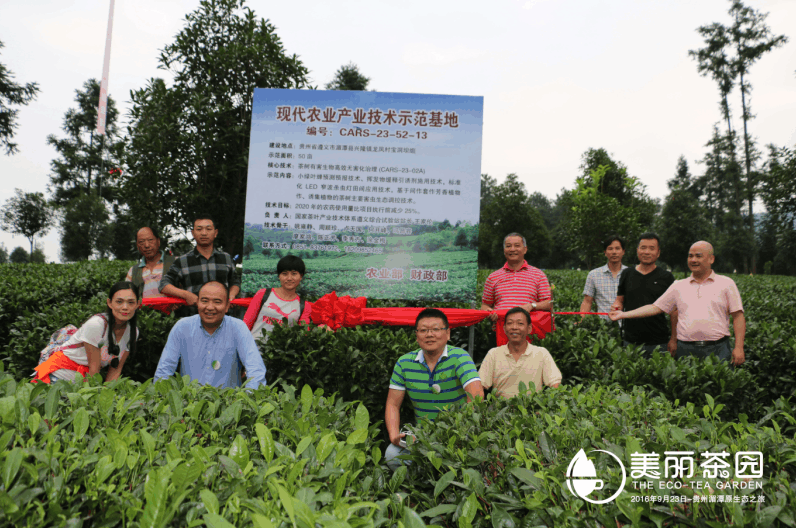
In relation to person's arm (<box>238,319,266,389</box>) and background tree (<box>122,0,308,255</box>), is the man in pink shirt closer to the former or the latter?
person's arm (<box>238,319,266,389</box>)

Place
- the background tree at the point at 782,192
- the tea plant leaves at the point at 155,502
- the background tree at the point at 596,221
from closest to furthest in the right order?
the tea plant leaves at the point at 155,502 → the background tree at the point at 782,192 → the background tree at the point at 596,221

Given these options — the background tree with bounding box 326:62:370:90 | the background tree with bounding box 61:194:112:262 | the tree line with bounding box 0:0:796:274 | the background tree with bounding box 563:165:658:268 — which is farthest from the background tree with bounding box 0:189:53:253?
the background tree with bounding box 563:165:658:268

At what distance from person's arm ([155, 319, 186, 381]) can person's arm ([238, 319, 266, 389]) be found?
439 millimetres

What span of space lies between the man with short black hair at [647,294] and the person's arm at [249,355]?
3810mm

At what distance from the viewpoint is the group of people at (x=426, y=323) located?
342 cm

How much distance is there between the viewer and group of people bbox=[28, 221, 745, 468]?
11.2 feet

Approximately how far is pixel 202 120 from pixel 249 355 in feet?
11.6

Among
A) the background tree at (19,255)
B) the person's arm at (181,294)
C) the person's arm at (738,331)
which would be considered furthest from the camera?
the background tree at (19,255)

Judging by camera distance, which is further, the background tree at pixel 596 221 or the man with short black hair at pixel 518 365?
the background tree at pixel 596 221

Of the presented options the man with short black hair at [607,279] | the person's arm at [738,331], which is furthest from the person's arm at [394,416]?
the person's arm at [738,331]

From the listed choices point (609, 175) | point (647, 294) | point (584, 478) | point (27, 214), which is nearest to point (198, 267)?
point (584, 478)

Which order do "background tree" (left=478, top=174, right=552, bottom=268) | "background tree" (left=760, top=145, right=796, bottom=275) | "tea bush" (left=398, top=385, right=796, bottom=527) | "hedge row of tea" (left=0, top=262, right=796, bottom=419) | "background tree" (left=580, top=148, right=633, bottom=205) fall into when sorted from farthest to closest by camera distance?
"background tree" (left=478, top=174, right=552, bottom=268), "background tree" (left=580, top=148, right=633, bottom=205), "background tree" (left=760, top=145, right=796, bottom=275), "hedge row of tea" (left=0, top=262, right=796, bottom=419), "tea bush" (left=398, top=385, right=796, bottom=527)

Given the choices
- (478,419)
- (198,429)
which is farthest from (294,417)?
(478,419)

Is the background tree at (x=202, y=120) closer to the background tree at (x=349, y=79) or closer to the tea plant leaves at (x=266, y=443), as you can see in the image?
the tea plant leaves at (x=266, y=443)
